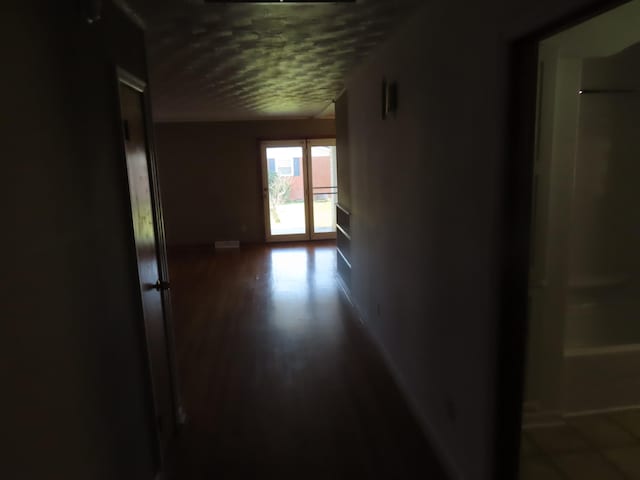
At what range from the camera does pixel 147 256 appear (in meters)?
Result: 2.34

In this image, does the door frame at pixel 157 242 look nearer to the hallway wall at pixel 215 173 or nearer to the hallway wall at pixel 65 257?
the hallway wall at pixel 65 257

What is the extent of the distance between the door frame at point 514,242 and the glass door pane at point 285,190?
711 cm

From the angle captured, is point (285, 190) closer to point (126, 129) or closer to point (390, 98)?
point (390, 98)

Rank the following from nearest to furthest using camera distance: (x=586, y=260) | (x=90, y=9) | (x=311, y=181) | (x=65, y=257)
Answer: (x=65, y=257) < (x=90, y=9) < (x=586, y=260) < (x=311, y=181)

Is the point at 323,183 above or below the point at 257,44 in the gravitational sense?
below

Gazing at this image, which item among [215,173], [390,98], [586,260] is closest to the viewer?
[390,98]

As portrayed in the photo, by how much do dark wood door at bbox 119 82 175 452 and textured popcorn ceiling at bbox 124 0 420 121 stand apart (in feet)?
1.62

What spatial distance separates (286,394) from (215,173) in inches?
241

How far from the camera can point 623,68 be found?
9.36ft

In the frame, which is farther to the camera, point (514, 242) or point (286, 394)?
point (286, 394)

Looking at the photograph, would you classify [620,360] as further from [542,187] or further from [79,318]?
[79,318]

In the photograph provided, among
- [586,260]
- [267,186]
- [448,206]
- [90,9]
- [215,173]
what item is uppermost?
[90,9]

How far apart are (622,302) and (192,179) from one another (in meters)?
7.23

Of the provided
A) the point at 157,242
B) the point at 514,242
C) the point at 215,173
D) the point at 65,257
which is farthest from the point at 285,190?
the point at 65,257
